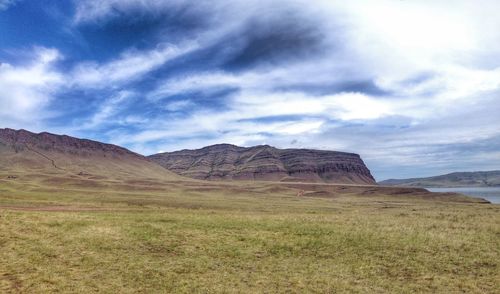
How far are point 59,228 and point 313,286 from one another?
1786 cm

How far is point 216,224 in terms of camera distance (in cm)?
2870

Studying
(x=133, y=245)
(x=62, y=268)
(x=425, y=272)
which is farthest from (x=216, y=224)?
(x=425, y=272)

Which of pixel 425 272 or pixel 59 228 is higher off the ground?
pixel 59 228

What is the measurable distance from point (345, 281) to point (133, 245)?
12642mm

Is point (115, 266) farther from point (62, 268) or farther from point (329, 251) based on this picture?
point (329, 251)

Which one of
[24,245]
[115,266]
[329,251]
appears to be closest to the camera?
[115,266]

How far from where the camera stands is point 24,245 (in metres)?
20.3

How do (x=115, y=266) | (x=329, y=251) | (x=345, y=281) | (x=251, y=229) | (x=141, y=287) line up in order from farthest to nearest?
(x=251, y=229) → (x=329, y=251) → (x=115, y=266) → (x=345, y=281) → (x=141, y=287)

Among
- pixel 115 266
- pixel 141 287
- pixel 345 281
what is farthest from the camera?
pixel 115 266

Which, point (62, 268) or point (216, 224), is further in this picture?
point (216, 224)

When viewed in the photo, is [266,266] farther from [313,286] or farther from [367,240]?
[367,240]

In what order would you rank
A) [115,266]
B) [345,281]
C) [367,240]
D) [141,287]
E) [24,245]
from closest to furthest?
1. [141,287]
2. [345,281]
3. [115,266]
4. [24,245]
5. [367,240]

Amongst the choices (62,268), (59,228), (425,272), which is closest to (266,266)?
(425,272)

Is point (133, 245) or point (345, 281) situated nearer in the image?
point (345, 281)
